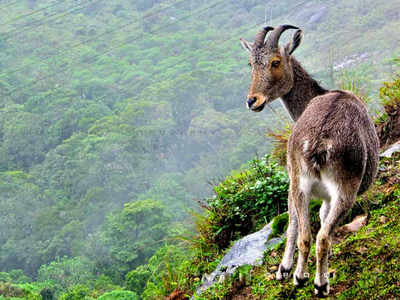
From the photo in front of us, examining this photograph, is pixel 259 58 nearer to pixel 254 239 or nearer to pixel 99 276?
pixel 254 239

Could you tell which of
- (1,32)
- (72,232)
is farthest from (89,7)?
(72,232)

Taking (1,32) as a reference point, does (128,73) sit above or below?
below

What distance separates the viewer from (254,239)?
442 cm

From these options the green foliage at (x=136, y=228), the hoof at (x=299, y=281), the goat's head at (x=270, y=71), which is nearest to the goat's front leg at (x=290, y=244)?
the hoof at (x=299, y=281)

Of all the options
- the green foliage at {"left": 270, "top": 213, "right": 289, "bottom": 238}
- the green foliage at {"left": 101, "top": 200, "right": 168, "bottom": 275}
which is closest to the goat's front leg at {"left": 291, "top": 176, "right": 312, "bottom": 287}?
the green foliage at {"left": 270, "top": 213, "right": 289, "bottom": 238}

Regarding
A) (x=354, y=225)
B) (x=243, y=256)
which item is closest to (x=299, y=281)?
(x=354, y=225)

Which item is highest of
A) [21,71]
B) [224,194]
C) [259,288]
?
[259,288]

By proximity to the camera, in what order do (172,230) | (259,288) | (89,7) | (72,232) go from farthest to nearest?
(89,7)
(72,232)
(172,230)
(259,288)

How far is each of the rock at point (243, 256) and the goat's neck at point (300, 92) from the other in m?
1.26

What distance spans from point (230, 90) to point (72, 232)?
2928 cm

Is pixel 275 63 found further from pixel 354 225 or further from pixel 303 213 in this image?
pixel 303 213

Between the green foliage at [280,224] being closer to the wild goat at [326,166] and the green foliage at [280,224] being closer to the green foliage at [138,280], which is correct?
the wild goat at [326,166]

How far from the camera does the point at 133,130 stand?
4944 cm

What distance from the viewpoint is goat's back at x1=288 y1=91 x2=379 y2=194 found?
8.47 ft
